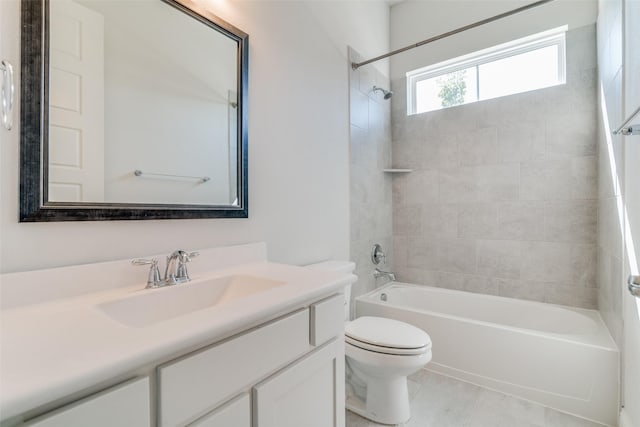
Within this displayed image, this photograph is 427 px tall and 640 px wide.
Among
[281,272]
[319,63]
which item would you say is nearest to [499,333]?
[281,272]

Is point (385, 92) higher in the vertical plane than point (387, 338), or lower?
higher

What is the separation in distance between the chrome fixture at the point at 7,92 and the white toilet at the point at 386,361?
156 cm

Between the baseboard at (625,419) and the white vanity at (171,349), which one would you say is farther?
the baseboard at (625,419)

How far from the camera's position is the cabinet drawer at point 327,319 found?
3.12 feet

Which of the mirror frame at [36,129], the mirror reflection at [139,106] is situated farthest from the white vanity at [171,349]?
the mirror reflection at [139,106]

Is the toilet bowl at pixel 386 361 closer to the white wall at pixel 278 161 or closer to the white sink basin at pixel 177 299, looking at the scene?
the white wall at pixel 278 161

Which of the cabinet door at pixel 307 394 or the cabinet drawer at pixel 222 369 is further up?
the cabinet drawer at pixel 222 369

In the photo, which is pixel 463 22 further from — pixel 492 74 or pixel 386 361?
pixel 386 361

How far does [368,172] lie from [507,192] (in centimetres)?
110

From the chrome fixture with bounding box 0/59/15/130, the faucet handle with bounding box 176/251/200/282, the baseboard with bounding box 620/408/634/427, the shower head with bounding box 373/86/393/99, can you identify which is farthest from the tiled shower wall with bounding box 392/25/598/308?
the chrome fixture with bounding box 0/59/15/130

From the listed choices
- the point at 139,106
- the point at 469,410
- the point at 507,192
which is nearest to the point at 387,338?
the point at 469,410

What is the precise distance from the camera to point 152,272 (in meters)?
1.00

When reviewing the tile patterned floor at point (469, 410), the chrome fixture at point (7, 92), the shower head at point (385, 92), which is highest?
A: the shower head at point (385, 92)

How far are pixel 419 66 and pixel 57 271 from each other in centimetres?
292
